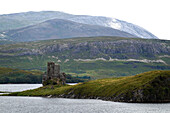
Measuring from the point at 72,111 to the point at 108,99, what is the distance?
32.0 meters

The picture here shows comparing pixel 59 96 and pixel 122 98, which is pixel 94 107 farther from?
pixel 59 96

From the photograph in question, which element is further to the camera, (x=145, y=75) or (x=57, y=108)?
(x=145, y=75)

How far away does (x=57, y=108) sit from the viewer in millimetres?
135500

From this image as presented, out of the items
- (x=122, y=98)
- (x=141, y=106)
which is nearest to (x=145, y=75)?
(x=122, y=98)

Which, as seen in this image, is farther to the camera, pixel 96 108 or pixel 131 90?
pixel 131 90

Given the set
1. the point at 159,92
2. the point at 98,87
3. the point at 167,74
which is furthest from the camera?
the point at 98,87

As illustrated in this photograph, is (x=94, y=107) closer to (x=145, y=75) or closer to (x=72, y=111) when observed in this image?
(x=72, y=111)

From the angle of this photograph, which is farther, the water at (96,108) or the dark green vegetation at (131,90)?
the dark green vegetation at (131,90)

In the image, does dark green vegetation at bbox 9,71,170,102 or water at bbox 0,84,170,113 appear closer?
water at bbox 0,84,170,113

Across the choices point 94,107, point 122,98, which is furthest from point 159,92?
point 94,107

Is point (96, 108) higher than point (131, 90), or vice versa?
point (131, 90)

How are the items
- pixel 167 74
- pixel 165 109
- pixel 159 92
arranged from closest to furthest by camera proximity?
pixel 165 109 → pixel 159 92 → pixel 167 74

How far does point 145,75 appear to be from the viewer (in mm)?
164250

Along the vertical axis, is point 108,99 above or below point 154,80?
below
